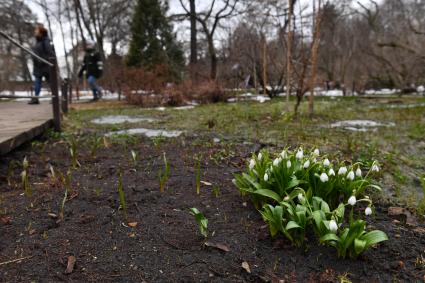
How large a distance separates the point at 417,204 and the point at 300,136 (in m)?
1.94

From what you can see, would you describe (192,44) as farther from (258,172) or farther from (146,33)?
(258,172)

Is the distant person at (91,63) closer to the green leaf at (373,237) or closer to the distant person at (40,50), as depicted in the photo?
the distant person at (40,50)

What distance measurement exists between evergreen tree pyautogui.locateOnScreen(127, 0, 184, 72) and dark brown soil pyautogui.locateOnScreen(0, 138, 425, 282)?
14.1 metres

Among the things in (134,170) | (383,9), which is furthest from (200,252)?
(383,9)

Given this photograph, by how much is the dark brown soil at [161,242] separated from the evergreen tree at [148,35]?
14102mm

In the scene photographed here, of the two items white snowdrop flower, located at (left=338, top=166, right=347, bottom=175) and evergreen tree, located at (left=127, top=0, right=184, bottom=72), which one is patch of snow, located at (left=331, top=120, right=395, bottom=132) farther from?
evergreen tree, located at (left=127, top=0, right=184, bottom=72)

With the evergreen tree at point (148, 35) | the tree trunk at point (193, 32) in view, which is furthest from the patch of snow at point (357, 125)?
the tree trunk at point (193, 32)

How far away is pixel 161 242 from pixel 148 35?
52.0ft

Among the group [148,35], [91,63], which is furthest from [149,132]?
[148,35]

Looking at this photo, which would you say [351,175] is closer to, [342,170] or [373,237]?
A: [342,170]

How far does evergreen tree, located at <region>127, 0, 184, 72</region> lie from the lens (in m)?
16.0

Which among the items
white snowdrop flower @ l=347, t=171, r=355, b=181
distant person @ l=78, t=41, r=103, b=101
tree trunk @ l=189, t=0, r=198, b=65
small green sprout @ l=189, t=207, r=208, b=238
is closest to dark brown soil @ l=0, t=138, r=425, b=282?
small green sprout @ l=189, t=207, r=208, b=238

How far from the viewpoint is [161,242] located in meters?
1.69

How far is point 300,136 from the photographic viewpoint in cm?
405
